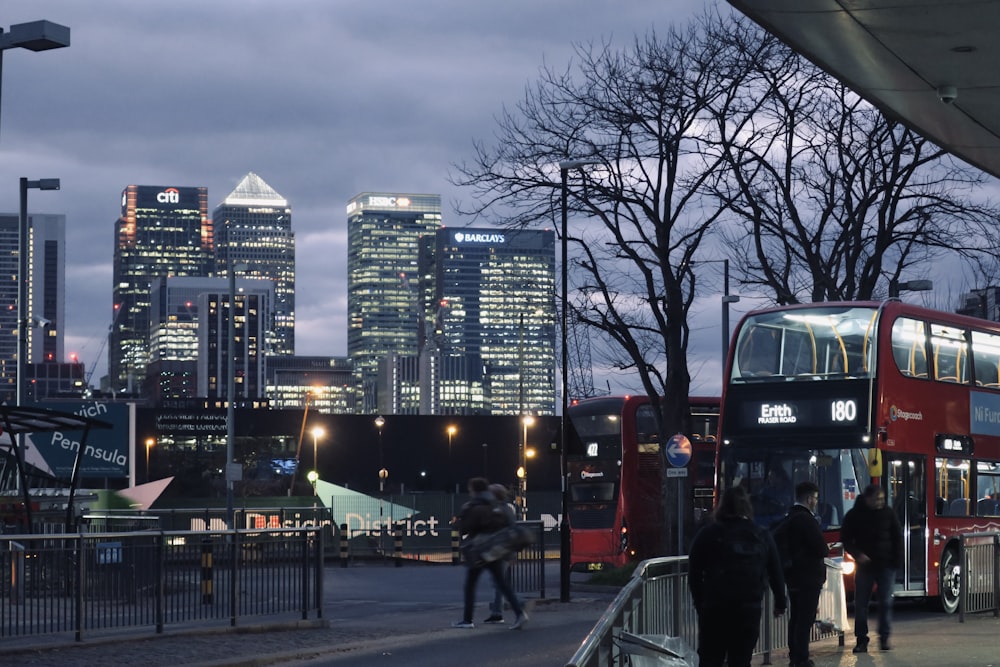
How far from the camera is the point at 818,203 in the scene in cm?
3412

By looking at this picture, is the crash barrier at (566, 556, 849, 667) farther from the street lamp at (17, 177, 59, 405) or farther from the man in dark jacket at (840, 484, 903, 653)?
the street lamp at (17, 177, 59, 405)

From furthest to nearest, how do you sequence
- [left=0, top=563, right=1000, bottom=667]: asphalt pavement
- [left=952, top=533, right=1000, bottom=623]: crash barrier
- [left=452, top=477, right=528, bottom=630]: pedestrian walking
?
[left=952, top=533, right=1000, bottom=623]: crash barrier < [left=452, top=477, right=528, bottom=630]: pedestrian walking < [left=0, top=563, right=1000, bottom=667]: asphalt pavement

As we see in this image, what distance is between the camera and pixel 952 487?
73.3 feet

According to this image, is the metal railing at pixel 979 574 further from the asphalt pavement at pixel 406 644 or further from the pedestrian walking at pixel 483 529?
the pedestrian walking at pixel 483 529

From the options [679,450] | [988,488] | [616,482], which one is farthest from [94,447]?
[988,488]

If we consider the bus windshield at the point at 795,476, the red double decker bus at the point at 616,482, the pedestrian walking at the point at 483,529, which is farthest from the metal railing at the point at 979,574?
the red double decker bus at the point at 616,482

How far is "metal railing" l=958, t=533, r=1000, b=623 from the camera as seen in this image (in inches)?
739

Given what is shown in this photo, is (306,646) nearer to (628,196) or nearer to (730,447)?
(730,447)

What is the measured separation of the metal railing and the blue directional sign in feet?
24.0

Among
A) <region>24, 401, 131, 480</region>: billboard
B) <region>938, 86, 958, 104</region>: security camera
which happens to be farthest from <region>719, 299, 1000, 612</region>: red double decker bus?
<region>24, 401, 131, 480</region>: billboard

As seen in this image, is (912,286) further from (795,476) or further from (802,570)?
(802,570)

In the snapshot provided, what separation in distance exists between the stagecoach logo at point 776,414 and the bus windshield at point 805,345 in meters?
0.39

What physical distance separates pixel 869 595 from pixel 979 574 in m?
4.57

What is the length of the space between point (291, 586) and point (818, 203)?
65.2ft
